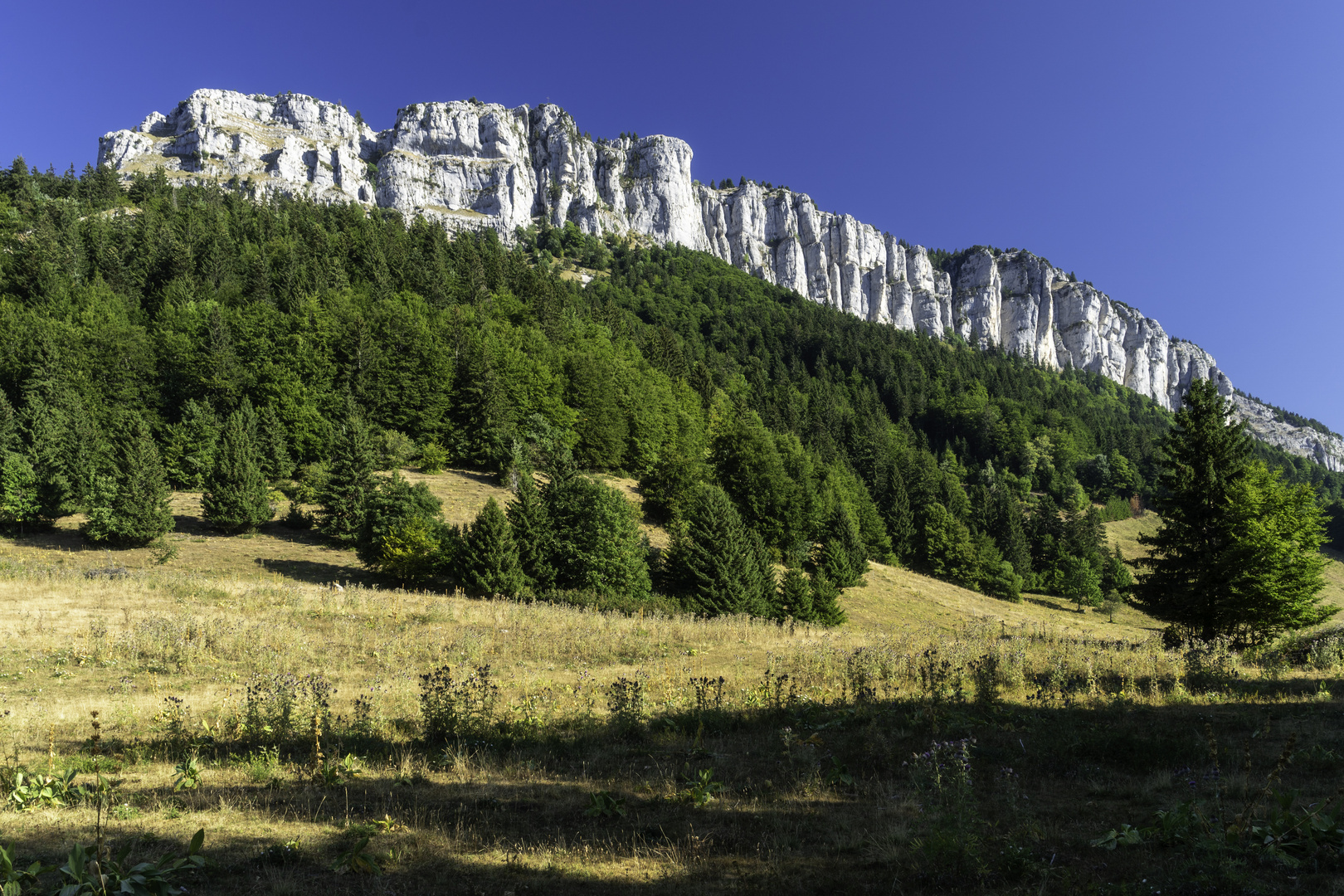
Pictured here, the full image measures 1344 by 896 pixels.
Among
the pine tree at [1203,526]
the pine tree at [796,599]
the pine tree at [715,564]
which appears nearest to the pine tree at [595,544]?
the pine tree at [715,564]

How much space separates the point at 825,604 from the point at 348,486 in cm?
2869

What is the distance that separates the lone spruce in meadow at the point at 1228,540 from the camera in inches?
770

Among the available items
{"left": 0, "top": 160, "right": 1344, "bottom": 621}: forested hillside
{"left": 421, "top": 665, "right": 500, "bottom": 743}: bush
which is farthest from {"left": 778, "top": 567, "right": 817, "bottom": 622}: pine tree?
{"left": 421, "top": 665, "right": 500, "bottom": 743}: bush

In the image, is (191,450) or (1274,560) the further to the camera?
(191,450)

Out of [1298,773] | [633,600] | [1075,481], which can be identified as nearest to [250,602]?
[633,600]

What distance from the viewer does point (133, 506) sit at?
3050cm

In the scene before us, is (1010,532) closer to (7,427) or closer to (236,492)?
(236,492)

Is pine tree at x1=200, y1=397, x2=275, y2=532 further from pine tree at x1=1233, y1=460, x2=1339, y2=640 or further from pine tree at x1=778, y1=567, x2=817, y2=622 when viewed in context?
pine tree at x1=1233, y1=460, x2=1339, y2=640

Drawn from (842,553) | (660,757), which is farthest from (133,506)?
(842,553)

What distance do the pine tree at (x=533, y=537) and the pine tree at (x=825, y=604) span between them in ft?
47.4

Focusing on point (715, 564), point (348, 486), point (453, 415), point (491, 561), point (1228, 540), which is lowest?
Answer: point (491, 561)

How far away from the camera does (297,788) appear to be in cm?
659

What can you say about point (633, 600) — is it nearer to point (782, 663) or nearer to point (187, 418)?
point (782, 663)

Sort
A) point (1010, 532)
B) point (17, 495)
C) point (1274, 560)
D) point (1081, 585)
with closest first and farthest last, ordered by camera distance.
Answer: point (1274, 560)
point (17, 495)
point (1081, 585)
point (1010, 532)
